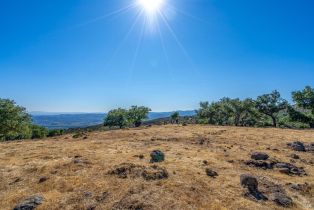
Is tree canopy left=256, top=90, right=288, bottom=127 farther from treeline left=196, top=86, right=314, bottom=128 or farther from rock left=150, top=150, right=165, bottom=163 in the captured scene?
rock left=150, top=150, right=165, bottom=163

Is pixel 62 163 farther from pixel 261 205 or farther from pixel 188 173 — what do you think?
pixel 261 205

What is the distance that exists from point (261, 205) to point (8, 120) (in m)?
55.0

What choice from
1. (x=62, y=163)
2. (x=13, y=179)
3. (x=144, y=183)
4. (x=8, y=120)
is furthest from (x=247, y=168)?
(x=8, y=120)

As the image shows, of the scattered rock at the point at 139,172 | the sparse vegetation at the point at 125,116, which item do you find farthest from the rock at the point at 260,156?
the sparse vegetation at the point at 125,116

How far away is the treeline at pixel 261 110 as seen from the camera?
90.4 metres

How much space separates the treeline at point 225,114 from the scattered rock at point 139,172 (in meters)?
42.3

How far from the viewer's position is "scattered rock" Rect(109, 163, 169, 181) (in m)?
24.3

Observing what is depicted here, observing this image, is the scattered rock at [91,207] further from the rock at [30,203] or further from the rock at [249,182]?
the rock at [249,182]

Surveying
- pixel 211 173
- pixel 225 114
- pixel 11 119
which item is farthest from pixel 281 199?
pixel 225 114

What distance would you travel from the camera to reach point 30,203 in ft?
62.8

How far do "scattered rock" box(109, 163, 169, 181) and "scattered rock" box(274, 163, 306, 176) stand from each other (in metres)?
12.9

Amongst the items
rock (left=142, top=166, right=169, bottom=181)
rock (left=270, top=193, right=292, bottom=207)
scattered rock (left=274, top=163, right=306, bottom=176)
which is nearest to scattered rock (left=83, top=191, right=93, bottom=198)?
rock (left=142, top=166, right=169, bottom=181)

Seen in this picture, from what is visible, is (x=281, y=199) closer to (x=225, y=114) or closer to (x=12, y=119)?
(x=12, y=119)

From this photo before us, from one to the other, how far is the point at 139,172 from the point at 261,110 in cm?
7922
